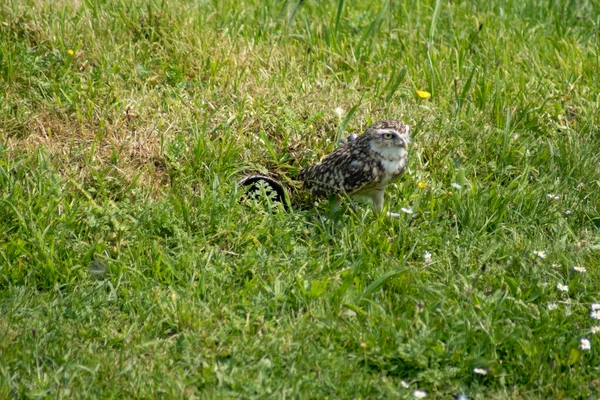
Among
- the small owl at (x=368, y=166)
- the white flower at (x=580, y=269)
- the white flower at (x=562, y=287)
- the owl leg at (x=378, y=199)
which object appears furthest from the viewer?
the owl leg at (x=378, y=199)

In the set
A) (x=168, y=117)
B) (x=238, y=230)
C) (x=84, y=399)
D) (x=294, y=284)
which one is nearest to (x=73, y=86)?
(x=168, y=117)

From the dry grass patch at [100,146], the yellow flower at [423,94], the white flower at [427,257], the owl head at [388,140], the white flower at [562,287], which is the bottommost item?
the white flower at [427,257]


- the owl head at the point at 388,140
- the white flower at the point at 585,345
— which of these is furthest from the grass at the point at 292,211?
the owl head at the point at 388,140

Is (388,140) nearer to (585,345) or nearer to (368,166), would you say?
(368,166)

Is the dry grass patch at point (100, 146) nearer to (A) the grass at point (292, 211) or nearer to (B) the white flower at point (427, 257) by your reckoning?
(A) the grass at point (292, 211)

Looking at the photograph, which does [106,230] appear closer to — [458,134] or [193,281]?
[193,281]

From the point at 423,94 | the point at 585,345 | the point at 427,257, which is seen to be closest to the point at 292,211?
the point at 427,257

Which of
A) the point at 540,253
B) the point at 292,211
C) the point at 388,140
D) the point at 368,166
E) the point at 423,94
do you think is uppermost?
the point at 388,140

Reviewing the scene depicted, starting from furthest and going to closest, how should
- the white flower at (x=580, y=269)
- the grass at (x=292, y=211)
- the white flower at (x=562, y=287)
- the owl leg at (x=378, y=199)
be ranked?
the owl leg at (x=378, y=199)
the white flower at (x=580, y=269)
the white flower at (x=562, y=287)
the grass at (x=292, y=211)

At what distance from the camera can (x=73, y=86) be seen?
702 cm

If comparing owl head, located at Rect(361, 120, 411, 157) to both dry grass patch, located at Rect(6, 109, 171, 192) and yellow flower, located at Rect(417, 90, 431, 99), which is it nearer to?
yellow flower, located at Rect(417, 90, 431, 99)

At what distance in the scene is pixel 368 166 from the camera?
5.96 meters

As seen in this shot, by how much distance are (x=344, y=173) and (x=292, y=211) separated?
1.51ft

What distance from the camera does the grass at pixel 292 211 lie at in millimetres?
4816
